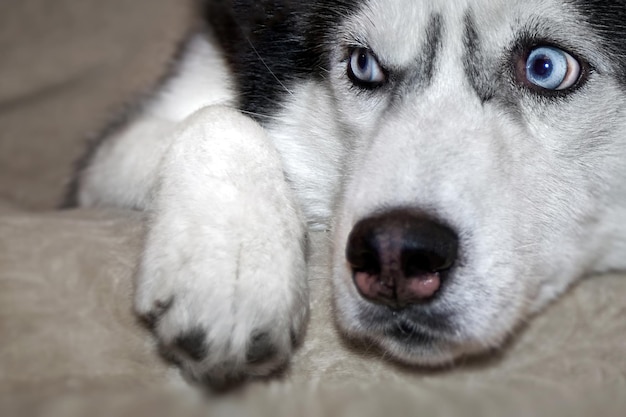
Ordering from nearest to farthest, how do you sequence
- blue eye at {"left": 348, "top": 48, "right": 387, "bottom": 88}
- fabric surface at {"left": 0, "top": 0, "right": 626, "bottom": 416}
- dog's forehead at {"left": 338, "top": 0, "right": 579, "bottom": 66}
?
fabric surface at {"left": 0, "top": 0, "right": 626, "bottom": 416}, dog's forehead at {"left": 338, "top": 0, "right": 579, "bottom": 66}, blue eye at {"left": 348, "top": 48, "right": 387, "bottom": 88}

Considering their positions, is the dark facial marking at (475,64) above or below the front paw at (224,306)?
above

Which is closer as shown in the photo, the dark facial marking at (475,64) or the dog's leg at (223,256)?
the dog's leg at (223,256)

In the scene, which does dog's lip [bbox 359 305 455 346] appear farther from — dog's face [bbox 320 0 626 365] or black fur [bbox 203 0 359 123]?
black fur [bbox 203 0 359 123]

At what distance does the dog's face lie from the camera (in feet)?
4.77

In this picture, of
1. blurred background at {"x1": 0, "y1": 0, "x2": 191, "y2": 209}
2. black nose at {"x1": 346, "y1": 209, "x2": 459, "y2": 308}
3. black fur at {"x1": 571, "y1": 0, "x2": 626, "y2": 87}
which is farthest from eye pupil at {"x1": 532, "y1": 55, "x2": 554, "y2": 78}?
blurred background at {"x1": 0, "y1": 0, "x2": 191, "y2": 209}

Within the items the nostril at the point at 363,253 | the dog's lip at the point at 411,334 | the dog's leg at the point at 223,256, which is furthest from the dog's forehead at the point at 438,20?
the dog's lip at the point at 411,334

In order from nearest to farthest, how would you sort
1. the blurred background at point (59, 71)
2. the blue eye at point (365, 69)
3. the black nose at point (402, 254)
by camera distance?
→ the black nose at point (402, 254) → the blue eye at point (365, 69) → the blurred background at point (59, 71)

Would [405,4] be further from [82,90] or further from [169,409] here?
[82,90]

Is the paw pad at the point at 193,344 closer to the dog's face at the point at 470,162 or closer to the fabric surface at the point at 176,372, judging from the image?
the fabric surface at the point at 176,372

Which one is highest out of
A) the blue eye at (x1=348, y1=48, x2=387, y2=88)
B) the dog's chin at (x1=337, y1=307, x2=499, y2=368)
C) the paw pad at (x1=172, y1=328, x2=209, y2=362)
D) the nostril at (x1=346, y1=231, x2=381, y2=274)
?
the blue eye at (x1=348, y1=48, x2=387, y2=88)

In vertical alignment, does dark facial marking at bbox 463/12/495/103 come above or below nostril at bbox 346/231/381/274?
above

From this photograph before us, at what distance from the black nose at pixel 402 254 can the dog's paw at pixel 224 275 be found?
0.48 feet

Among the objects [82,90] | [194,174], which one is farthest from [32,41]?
[194,174]

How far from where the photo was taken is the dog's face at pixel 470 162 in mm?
1455
